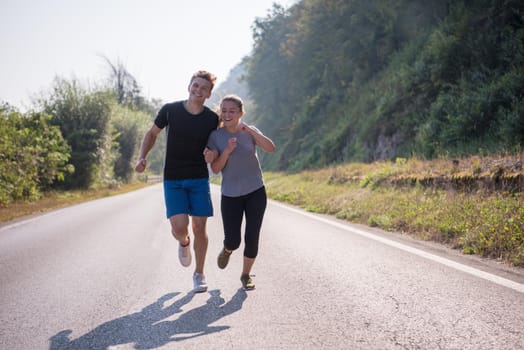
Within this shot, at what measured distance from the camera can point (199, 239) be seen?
476 centimetres

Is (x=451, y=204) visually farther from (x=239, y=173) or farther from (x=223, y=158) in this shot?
(x=223, y=158)

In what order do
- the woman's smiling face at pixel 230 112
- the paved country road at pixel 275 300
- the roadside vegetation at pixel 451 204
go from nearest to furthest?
the paved country road at pixel 275 300, the woman's smiling face at pixel 230 112, the roadside vegetation at pixel 451 204

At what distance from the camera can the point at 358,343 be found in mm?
2939

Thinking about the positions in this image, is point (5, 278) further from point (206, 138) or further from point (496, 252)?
point (496, 252)

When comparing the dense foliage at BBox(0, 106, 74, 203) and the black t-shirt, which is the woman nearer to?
the black t-shirt

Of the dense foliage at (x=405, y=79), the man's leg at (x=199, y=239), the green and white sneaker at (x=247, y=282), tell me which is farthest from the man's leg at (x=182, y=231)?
the dense foliage at (x=405, y=79)

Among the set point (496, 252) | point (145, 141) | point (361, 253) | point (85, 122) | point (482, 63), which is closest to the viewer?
point (145, 141)

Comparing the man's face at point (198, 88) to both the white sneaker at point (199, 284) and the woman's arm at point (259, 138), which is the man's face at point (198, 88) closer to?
the woman's arm at point (259, 138)

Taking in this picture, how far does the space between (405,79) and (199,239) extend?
1686 centimetres

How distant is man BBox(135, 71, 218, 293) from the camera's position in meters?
4.46

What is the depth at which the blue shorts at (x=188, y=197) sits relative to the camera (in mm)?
4512

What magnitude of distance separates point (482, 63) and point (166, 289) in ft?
48.4

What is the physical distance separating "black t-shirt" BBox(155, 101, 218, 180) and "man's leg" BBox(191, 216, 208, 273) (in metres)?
0.47

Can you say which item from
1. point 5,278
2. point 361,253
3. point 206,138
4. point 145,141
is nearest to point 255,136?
point 206,138
